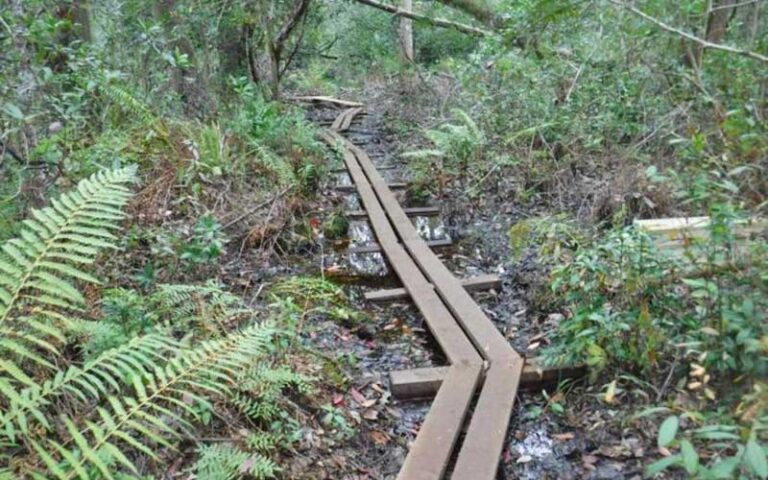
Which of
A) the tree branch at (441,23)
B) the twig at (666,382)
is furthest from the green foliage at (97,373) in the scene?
the tree branch at (441,23)

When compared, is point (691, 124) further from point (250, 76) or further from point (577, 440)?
point (250, 76)

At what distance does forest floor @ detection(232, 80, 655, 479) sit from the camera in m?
3.00

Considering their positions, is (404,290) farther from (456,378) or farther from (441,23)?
(441,23)

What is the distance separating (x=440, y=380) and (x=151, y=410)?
1701 millimetres

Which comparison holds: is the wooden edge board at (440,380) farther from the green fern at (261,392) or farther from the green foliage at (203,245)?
the green foliage at (203,245)

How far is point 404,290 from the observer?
16.6ft

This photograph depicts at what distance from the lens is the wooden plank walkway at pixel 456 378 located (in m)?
2.91

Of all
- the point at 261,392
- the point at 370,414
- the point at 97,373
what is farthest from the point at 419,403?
the point at 97,373

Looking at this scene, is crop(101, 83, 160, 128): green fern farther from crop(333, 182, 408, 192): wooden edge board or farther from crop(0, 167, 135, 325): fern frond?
crop(0, 167, 135, 325): fern frond

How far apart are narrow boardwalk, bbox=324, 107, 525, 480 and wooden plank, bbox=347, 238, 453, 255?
0.17m

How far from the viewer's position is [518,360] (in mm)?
3762

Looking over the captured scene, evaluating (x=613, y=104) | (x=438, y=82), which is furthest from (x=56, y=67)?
(x=438, y=82)

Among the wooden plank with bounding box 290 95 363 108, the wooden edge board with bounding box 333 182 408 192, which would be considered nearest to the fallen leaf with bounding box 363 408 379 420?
the wooden edge board with bounding box 333 182 408 192

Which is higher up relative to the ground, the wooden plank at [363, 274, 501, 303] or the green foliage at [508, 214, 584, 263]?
the green foliage at [508, 214, 584, 263]
